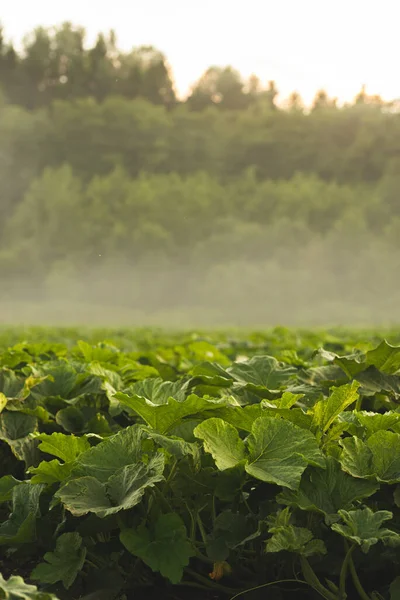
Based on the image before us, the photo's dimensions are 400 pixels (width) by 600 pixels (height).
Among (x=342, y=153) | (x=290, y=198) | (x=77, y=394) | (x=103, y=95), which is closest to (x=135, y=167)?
(x=103, y=95)

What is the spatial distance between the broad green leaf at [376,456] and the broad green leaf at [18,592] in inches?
28.3

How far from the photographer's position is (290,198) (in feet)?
235

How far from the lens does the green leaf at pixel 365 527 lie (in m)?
1.35

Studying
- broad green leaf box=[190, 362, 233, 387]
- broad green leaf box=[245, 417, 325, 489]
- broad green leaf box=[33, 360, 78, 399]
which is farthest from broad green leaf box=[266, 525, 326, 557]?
broad green leaf box=[33, 360, 78, 399]

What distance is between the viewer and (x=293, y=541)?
138 centimetres

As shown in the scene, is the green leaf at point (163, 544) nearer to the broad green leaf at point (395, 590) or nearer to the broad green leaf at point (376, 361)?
the broad green leaf at point (395, 590)

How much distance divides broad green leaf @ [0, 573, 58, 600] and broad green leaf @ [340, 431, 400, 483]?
2.36ft

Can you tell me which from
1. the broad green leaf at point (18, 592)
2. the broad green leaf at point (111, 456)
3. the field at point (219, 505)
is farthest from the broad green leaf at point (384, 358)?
the broad green leaf at point (18, 592)

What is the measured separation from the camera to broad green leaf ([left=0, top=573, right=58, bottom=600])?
1.09 m

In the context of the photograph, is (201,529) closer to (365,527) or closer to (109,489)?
(109,489)

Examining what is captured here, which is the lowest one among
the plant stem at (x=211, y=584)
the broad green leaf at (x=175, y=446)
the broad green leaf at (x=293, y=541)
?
the plant stem at (x=211, y=584)

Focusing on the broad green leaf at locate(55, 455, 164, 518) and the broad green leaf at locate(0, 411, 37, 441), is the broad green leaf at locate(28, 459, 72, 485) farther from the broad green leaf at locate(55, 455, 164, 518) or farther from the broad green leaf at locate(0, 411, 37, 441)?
the broad green leaf at locate(0, 411, 37, 441)

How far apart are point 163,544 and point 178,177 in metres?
73.8

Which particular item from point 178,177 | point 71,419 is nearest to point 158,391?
point 71,419
